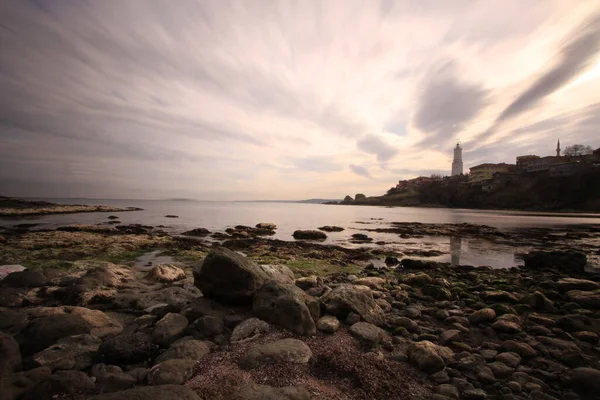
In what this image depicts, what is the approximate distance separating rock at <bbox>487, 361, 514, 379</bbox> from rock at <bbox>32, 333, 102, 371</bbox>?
7443 millimetres

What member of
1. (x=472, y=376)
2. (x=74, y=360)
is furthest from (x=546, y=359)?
(x=74, y=360)

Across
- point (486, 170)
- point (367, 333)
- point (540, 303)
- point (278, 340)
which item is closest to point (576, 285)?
point (540, 303)

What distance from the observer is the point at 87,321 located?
594cm

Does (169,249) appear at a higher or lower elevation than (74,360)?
lower

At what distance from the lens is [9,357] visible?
4043 millimetres

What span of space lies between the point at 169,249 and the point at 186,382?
743 inches

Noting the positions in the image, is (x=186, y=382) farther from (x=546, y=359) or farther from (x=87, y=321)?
(x=546, y=359)

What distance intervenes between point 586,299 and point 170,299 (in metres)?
13.9

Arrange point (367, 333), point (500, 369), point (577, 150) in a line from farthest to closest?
point (577, 150) < point (367, 333) < point (500, 369)

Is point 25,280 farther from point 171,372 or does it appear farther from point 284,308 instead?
point 284,308

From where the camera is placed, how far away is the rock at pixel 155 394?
317cm

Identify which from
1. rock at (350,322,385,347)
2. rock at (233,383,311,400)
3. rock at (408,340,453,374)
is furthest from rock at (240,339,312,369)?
rock at (408,340,453,374)

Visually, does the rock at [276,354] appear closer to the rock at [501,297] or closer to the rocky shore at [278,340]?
the rocky shore at [278,340]

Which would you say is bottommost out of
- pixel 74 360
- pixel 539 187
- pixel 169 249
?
pixel 169 249
